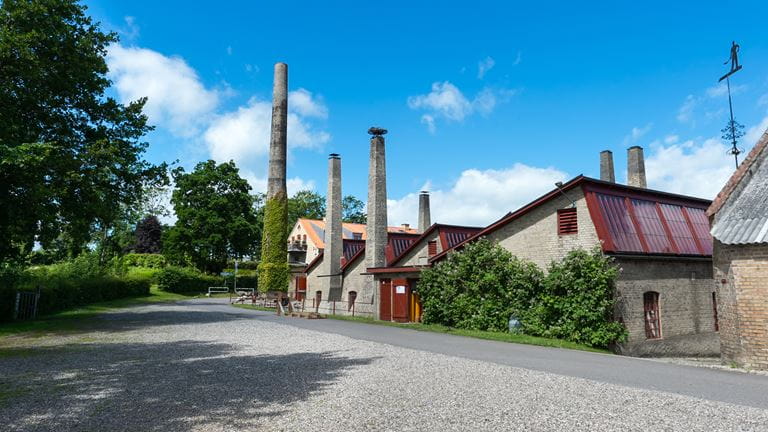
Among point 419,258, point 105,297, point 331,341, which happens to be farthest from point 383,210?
point 105,297

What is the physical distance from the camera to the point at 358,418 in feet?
20.1

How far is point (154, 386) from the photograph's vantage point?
8.00 meters

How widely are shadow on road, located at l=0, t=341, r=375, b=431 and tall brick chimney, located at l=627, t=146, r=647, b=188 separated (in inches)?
912

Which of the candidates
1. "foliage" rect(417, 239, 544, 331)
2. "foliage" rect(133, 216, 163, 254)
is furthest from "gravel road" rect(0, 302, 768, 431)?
"foliage" rect(133, 216, 163, 254)

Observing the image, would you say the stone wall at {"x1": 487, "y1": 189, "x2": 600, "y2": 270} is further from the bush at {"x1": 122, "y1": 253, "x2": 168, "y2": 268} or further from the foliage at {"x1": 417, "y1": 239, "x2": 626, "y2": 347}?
the bush at {"x1": 122, "y1": 253, "x2": 168, "y2": 268}

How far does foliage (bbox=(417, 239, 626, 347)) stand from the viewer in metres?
15.5

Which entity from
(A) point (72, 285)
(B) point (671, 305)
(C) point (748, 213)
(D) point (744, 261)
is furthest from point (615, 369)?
(A) point (72, 285)

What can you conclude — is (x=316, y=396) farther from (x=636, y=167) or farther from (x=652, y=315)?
(x=636, y=167)

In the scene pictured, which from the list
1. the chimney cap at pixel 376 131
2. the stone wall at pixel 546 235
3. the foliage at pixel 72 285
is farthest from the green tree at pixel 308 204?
the stone wall at pixel 546 235

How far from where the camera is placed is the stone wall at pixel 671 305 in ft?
52.4

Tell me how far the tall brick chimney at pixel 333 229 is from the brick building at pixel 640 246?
51.4 ft

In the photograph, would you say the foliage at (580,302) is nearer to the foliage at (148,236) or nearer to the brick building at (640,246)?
the brick building at (640,246)

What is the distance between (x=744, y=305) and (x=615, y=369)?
152 inches

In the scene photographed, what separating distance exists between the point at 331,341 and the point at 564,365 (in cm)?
654
